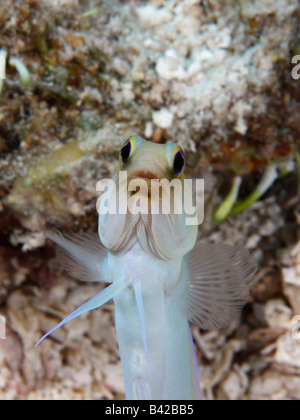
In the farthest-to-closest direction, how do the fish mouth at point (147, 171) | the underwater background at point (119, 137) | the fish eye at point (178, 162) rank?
the underwater background at point (119, 137), the fish eye at point (178, 162), the fish mouth at point (147, 171)

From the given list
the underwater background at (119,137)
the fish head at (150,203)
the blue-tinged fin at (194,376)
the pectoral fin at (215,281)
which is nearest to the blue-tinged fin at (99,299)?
the fish head at (150,203)

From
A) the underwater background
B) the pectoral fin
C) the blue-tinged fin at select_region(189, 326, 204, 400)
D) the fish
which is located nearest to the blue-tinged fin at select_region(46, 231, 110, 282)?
the fish

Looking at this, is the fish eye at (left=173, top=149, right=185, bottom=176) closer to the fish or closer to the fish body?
the fish

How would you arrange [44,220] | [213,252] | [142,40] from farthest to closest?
[142,40]
[44,220]
[213,252]

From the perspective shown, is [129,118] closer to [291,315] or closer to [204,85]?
[204,85]

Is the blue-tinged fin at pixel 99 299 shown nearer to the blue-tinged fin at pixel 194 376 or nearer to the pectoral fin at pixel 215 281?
the pectoral fin at pixel 215 281
